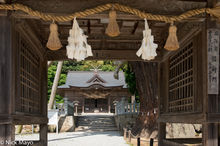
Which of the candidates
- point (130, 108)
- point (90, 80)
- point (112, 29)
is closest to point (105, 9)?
point (112, 29)

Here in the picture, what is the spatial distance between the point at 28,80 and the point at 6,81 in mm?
1843

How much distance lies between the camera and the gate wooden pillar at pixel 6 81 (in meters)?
4.74

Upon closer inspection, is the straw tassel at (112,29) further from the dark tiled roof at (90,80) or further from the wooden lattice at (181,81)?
the dark tiled roof at (90,80)

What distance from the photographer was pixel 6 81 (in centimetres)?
482

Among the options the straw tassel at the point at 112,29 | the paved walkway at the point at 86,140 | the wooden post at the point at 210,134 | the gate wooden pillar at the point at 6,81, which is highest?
the straw tassel at the point at 112,29

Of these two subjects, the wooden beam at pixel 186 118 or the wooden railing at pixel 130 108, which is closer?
the wooden beam at pixel 186 118

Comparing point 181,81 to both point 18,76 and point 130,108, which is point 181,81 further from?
point 130,108

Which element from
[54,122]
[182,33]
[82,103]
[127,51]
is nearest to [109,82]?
[82,103]

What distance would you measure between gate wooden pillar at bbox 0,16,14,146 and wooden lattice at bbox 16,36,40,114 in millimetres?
713

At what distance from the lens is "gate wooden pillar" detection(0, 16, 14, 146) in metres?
4.74

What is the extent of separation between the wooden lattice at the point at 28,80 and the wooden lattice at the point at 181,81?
11.9ft

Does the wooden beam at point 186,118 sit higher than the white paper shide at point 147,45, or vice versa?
the white paper shide at point 147,45

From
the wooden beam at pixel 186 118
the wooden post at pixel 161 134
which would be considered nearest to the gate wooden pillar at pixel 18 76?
the wooden beam at pixel 186 118

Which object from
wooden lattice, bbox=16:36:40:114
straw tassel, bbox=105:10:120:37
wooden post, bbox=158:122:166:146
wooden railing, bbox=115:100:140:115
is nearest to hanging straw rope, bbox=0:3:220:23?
straw tassel, bbox=105:10:120:37
